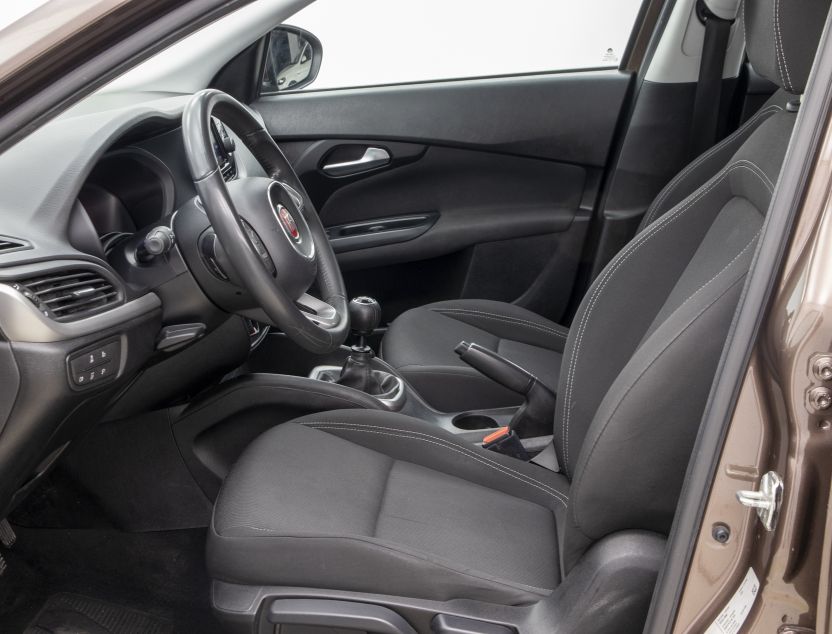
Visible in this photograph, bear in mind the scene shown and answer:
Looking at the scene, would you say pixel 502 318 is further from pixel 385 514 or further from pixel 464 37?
pixel 385 514

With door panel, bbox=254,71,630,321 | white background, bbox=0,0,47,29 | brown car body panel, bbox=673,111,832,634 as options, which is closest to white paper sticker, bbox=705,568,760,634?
brown car body panel, bbox=673,111,832,634

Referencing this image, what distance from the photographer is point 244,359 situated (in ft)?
5.89

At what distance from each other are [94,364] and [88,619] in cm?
66

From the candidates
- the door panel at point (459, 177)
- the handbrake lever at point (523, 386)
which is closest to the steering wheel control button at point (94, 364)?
the handbrake lever at point (523, 386)

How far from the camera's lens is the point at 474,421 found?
201 cm

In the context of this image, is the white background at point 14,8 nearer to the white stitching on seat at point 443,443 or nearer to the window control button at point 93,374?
the window control button at point 93,374

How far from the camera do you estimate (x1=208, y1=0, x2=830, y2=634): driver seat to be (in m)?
1.04

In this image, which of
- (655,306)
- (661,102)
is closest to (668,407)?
(655,306)

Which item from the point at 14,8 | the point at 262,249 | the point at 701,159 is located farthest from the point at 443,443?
the point at 14,8

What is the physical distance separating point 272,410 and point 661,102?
129cm


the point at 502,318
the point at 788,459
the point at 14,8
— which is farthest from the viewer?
the point at 502,318

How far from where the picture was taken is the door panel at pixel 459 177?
237cm

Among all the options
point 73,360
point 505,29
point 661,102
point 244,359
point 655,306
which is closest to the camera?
point 73,360

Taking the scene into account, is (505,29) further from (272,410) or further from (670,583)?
(670,583)
